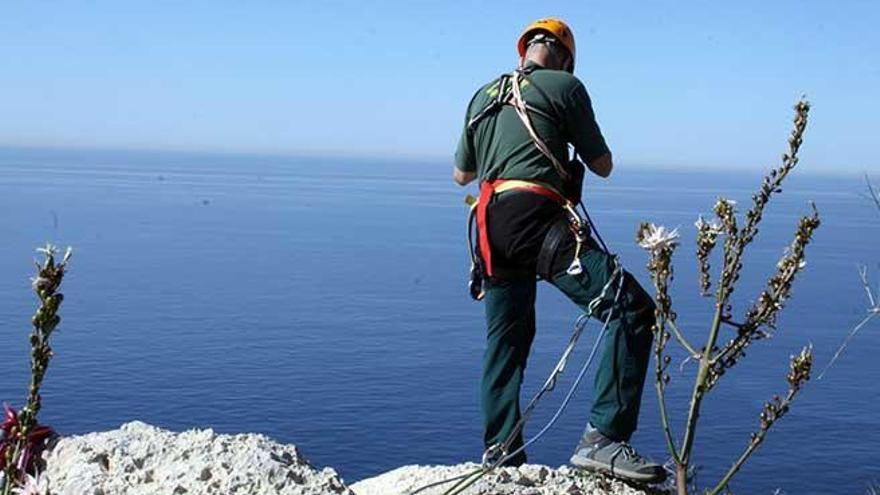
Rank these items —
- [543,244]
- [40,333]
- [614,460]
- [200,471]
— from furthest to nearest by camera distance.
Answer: [543,244], [614,460], [200,471], [40,333]

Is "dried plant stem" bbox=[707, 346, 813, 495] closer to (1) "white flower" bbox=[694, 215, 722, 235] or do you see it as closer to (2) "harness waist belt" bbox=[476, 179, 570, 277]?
(1) "white flower" bbox=[694, 215, 722, 235]

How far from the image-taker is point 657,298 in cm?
333

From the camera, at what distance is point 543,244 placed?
5672mm

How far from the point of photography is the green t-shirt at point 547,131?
18.8 feet

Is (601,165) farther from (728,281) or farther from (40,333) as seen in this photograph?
(40,333)

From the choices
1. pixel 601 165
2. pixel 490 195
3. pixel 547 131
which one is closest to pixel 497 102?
pixel 547 131

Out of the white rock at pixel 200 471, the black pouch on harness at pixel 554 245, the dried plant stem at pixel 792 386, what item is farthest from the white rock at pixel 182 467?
the dried plant stem at pixel 792 386

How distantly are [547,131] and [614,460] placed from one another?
5.77 feet

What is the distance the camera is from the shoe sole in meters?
5.51

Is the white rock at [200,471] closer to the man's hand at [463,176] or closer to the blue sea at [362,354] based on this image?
the man's hand at [463,176]

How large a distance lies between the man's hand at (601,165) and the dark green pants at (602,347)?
50cm

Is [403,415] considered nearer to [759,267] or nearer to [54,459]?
[54,459]

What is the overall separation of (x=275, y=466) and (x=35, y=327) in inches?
119

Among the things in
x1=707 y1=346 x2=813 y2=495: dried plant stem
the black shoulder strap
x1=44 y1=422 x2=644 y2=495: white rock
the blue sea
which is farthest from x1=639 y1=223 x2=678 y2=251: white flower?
the blue sea
